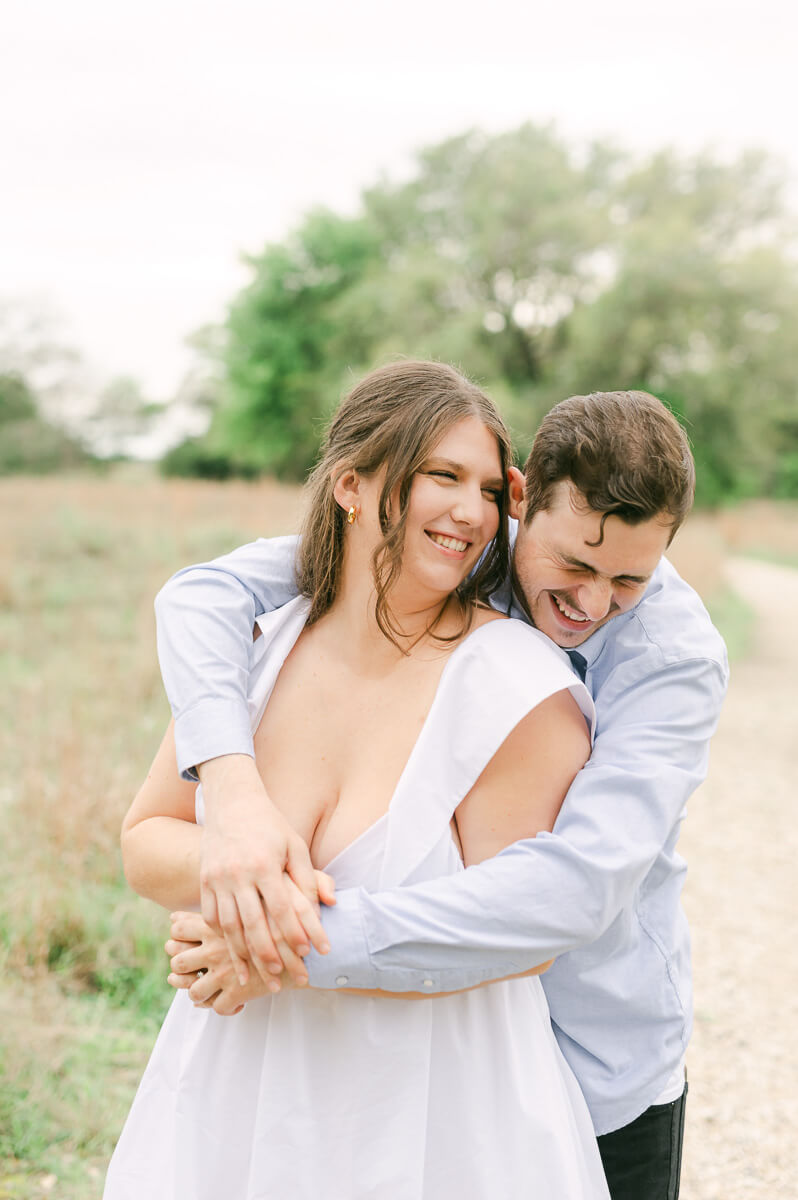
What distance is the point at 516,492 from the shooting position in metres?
1.82

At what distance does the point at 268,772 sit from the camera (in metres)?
1.67

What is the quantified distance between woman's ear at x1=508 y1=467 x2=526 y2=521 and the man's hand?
2.40ft

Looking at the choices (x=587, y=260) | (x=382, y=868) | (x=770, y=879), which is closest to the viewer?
(x=382, y=868)

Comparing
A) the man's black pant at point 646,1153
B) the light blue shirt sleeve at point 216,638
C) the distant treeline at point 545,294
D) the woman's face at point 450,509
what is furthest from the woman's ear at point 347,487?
the distant treeline at point 545,294

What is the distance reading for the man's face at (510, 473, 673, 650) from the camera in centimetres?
168

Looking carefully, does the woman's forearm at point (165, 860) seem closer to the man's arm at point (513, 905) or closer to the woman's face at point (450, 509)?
the man's arm at point (513, 905)

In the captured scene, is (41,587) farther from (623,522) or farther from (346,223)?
(346,223)

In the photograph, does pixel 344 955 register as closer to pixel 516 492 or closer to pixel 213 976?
pixel 213 976

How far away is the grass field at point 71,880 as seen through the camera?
2863mm

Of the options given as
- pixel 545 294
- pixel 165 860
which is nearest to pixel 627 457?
pixel 165 860

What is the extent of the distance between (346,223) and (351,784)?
34982 mm

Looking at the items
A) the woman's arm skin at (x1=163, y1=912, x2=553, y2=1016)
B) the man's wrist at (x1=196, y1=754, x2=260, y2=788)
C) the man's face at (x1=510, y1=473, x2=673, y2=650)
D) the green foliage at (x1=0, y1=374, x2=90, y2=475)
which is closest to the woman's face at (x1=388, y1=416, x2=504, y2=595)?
the man's face at (x1=510, y1=473, x2=673, y2=650)

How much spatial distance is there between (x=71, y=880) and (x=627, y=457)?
10.4 feet

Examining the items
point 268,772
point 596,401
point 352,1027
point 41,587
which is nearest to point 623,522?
point 596,401
